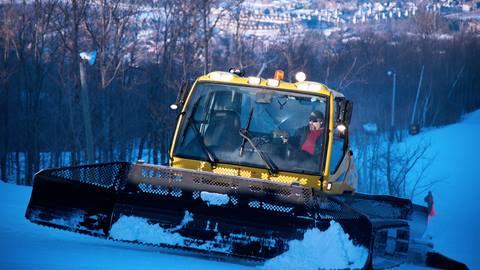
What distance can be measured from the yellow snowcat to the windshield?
0.01 m

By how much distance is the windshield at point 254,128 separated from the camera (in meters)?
9.18

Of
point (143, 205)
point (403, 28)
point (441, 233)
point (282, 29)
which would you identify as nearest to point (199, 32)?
point (282, 29)

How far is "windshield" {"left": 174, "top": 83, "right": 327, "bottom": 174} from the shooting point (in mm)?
9180

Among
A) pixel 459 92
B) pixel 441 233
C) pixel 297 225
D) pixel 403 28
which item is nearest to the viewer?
pixel 297 225

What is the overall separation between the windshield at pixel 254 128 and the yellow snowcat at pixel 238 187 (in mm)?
12

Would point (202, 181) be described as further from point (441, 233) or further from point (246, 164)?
point (441, 233)

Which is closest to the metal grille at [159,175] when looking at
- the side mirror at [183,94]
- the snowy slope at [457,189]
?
the side mirror at [183,94]

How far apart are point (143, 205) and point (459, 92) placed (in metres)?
50.7

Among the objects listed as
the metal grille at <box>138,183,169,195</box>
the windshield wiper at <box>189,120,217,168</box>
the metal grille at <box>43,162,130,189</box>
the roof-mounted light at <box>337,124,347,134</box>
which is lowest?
the metal grille at <box>138,183,169,195</box>

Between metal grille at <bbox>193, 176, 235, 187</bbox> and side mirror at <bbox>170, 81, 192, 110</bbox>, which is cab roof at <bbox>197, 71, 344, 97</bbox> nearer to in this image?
side mirror at <bbox>170, 81, 192, 110</bbox>

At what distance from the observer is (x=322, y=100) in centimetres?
952

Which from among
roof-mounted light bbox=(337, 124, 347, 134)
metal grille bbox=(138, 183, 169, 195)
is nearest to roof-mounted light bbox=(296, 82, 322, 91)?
roof-mounted light bbox=(337, 124, 347, 134)

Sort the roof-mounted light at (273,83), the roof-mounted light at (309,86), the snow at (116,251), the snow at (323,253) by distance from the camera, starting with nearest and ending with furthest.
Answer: the snow at (116,251) < the snow at (323,253) < the roof-mounted light at (309,86) < the roof-mounted light at (273,83)

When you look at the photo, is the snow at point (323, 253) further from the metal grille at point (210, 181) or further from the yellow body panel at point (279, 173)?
the yellow body panel at point (279, 173)
